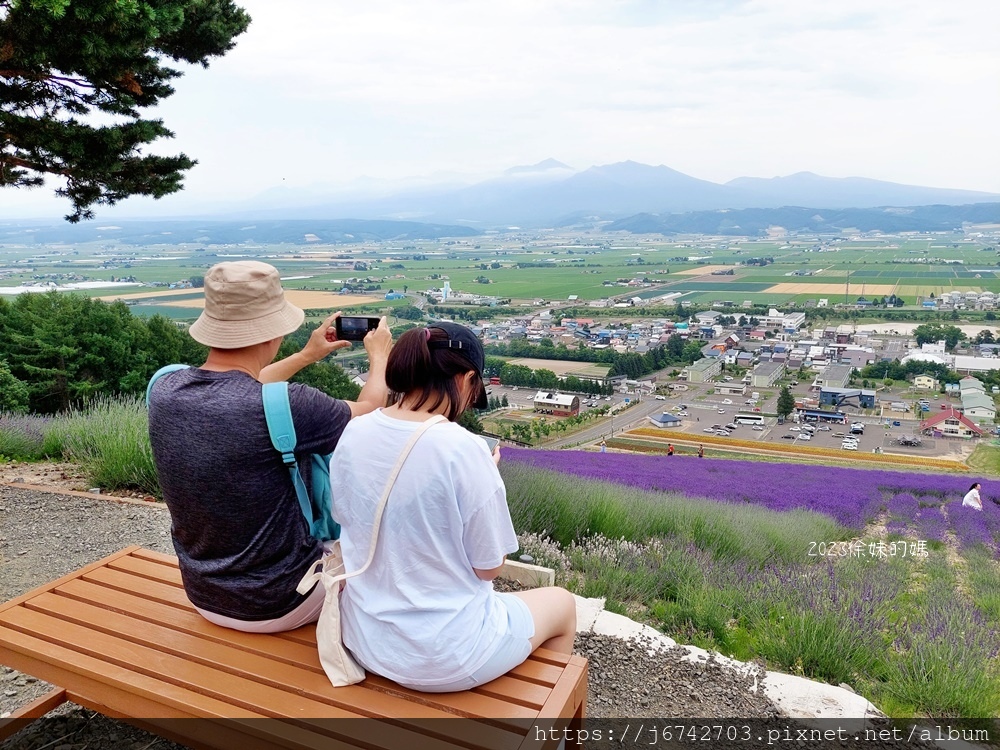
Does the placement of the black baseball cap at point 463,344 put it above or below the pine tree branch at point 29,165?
below

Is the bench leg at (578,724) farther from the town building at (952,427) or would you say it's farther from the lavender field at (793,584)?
the town building at (952,427)

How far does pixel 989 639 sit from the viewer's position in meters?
3.10

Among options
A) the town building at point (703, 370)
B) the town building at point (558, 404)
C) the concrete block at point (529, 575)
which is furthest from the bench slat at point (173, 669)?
the town building at point (703, 370)

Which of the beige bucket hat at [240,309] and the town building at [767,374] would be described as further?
the town building at [767,374]

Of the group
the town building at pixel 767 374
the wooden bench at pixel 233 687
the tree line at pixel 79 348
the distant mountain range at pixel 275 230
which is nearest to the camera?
the wooden bench at pixel 233 687

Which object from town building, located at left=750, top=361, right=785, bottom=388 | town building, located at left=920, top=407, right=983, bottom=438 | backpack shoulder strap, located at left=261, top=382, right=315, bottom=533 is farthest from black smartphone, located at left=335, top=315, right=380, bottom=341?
town building, located at left=750, top=361, right=785, bottom=388

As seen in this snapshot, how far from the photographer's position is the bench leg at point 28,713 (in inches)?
84.4

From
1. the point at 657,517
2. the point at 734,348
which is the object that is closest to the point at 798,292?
the point at 734,348

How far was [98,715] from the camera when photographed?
92.7 inches

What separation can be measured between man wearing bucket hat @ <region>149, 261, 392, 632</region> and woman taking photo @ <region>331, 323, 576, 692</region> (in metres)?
0.22

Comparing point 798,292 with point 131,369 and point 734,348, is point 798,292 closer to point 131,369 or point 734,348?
point 734,348

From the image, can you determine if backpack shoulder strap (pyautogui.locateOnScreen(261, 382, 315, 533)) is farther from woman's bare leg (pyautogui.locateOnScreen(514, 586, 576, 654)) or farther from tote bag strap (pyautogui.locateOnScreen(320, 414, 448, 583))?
woman's bare leg (pyautogui.locateOnScreen(514, 586, 576, 654))

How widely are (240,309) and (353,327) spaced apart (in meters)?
0.43

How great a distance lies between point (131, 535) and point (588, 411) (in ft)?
115
